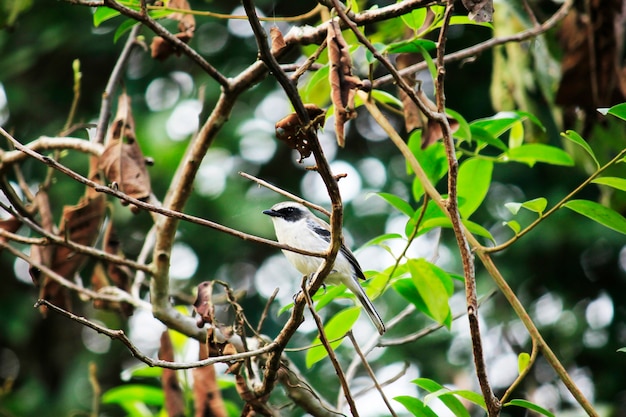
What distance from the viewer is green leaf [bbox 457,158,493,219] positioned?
2789 millimetres

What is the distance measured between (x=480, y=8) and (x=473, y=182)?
893mm

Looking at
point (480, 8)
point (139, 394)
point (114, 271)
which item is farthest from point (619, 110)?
point (139, 394)

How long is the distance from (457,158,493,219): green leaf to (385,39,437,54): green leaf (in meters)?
0.52

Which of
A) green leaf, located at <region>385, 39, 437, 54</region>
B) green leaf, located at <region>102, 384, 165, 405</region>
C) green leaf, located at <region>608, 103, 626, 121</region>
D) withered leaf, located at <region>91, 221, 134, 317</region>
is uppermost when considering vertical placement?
green leaf, located at <region>385, 39, 437, 54</region>

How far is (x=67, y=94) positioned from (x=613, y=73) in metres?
7.22

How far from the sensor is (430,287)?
2539 mm

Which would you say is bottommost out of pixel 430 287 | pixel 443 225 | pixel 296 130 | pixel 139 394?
pixel 139 394

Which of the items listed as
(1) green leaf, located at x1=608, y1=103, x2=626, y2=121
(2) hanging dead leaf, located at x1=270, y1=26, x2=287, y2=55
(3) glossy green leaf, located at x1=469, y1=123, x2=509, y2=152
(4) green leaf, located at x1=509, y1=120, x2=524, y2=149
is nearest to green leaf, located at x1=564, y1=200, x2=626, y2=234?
(1) green leaf, located at x1=608, y1=103, x2=626, y2=121

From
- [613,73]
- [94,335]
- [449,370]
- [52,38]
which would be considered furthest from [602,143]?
[94,335]

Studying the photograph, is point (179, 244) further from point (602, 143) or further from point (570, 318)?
point (602, 143)

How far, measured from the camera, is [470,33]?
733 centimetres

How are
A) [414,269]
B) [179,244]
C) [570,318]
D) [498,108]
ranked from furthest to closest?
[179,244]
[570,318]
[498,108]
[414,269]

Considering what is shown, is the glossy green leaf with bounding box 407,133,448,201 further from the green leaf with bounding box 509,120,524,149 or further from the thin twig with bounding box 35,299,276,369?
the thin twig with bounding box 35,299,276,369

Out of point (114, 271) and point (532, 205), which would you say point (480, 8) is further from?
point (114, 271)
